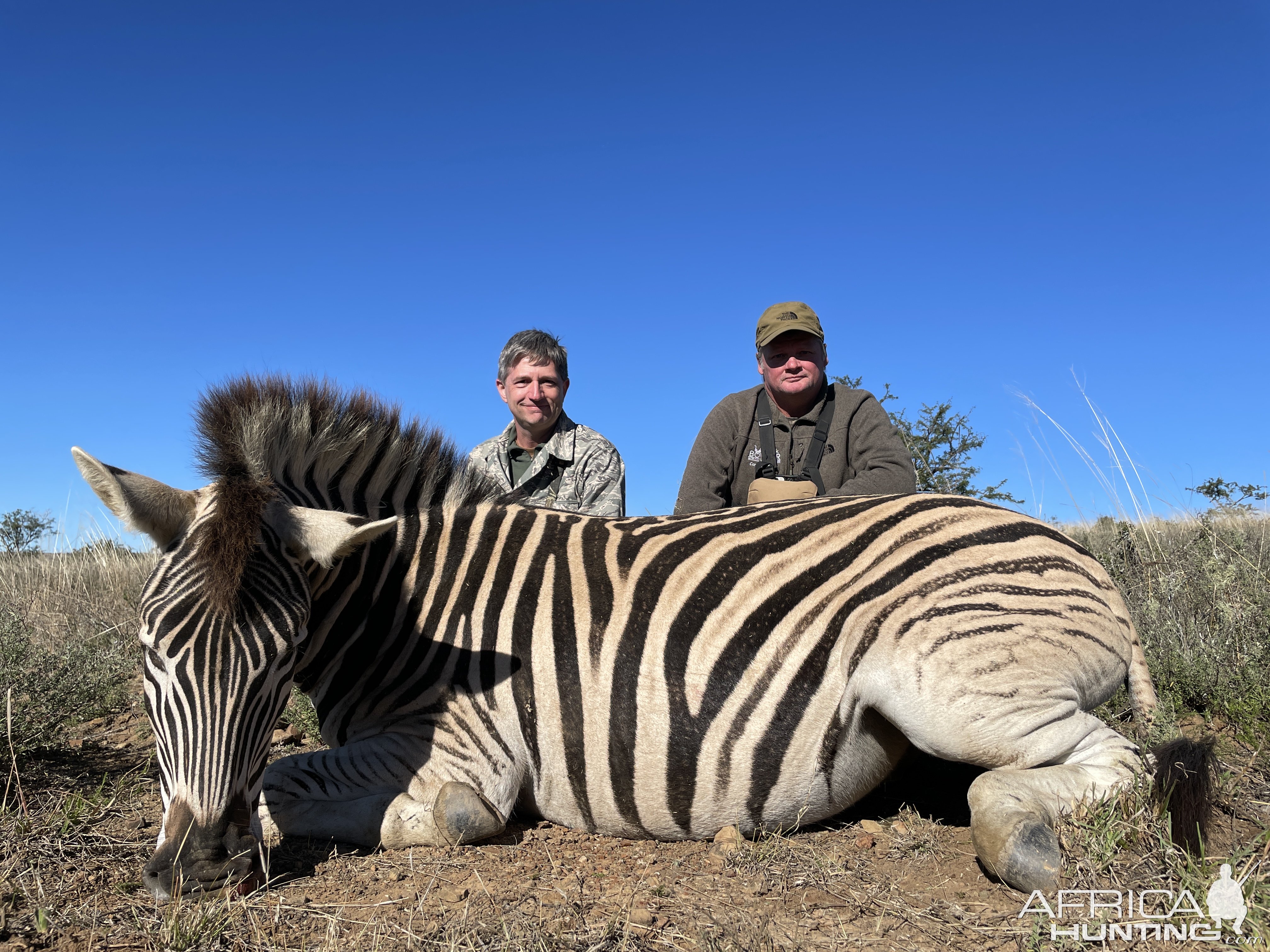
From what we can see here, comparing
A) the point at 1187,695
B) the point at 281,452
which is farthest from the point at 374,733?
the point at 1187,695

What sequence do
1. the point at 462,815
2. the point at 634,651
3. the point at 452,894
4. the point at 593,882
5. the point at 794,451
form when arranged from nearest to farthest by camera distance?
the point at 452,894, the point at 593,882, the point at 462,815, the point at 634,651, the point at 794,451

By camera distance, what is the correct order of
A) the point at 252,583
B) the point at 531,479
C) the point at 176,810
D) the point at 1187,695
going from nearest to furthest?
the point at 176,810
the point at 252,583
the point at 1187,695
the point at 531,479

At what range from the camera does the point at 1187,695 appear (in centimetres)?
445

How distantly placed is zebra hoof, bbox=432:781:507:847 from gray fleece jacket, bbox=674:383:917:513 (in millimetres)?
3086

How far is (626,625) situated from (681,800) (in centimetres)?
70

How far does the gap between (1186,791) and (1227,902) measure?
1.23 feet

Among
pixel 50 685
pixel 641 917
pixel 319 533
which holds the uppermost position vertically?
pixel 319 533

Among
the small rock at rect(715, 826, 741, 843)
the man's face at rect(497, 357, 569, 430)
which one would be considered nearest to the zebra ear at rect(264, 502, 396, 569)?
the small rock at rect(715, 826, 741, 843)

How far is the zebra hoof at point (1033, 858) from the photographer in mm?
2602

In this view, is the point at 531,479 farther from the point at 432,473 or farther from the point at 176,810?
the point at 176,810

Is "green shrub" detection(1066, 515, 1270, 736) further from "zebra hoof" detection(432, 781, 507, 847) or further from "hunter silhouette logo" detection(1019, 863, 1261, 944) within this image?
"zebra hoof" detection(432, 781, 507, 847)

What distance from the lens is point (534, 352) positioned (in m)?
6.30

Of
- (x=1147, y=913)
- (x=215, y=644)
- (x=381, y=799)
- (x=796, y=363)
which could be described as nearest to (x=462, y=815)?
(x=381, y=799)

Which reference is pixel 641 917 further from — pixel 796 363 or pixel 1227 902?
pixel 796 363
